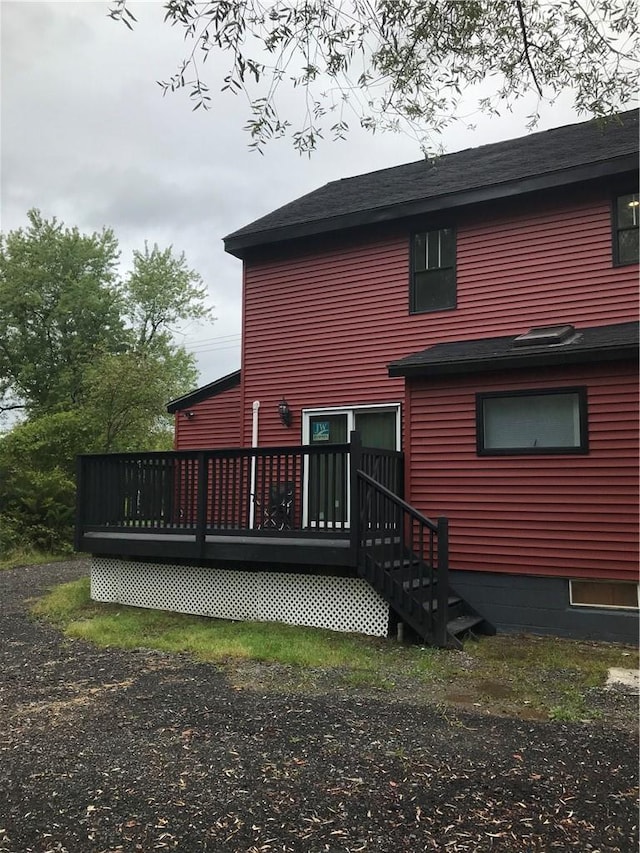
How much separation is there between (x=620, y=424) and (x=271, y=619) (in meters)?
4.12

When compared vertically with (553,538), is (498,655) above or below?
below

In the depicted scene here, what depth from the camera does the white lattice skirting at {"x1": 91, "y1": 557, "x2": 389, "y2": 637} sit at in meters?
6.47

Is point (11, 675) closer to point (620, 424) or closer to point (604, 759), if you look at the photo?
point (604, 759)

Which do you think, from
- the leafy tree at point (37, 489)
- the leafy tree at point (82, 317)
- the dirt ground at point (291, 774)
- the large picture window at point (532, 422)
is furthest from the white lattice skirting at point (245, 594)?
the leafy tree at point (82, 317)

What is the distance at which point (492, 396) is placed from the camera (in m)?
6.92

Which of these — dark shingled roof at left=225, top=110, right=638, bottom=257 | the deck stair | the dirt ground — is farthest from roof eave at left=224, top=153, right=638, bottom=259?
the dirt ground

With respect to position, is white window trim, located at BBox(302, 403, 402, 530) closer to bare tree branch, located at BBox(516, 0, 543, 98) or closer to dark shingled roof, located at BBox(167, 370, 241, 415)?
dark shingled roof, located at BBox(167, 370, 241, 415)

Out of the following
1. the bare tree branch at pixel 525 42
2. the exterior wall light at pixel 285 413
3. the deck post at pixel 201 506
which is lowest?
the deck post at pixel 201 506

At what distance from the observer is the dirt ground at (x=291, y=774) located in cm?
272

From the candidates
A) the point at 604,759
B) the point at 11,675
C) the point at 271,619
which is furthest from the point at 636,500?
the point at 11,675

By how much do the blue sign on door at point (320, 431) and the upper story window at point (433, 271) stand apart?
198 centimetres

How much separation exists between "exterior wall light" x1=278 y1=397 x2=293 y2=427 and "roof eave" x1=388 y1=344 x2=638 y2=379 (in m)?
2.27

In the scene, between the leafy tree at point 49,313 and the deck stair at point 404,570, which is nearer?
the deck stair at point 404,570

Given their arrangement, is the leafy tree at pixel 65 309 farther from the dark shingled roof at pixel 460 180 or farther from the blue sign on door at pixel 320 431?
the blue sign on door at pixel 320 431
